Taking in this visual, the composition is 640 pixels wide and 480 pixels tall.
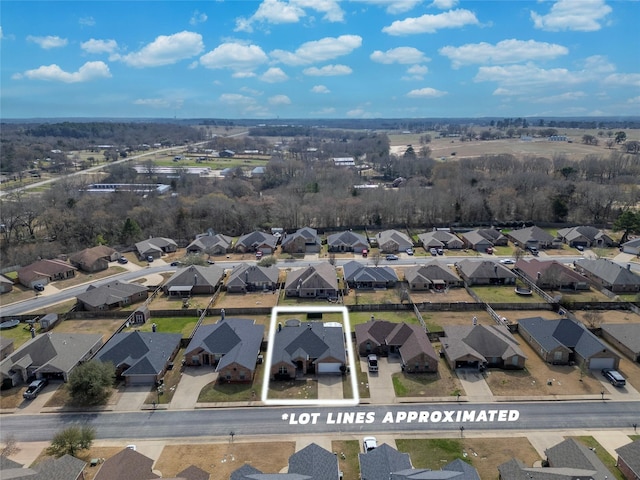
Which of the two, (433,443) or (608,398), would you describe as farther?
(608,398)

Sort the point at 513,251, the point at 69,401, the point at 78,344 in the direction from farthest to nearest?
the point at 513,251, the point at 78,344, the point at 69,401

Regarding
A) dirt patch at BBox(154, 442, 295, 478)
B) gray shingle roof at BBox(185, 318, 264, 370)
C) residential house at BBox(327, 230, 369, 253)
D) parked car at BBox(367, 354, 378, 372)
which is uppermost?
residential house at BBox(327, 230, 369, 253)

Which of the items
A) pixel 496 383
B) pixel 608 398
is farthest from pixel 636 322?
pixel 496 383

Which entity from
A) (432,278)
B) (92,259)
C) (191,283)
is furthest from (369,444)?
(92,259)

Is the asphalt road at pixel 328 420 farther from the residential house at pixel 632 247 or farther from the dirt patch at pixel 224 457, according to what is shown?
the residential house at pixel 632 247

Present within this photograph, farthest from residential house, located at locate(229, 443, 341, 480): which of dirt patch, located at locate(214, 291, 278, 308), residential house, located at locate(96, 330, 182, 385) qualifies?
dirt patch, located at locate(214, 291, 278, 308)

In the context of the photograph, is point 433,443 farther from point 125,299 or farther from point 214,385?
point 125,299

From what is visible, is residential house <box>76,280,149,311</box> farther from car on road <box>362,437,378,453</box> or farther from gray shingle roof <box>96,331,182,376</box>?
car on road <box>362,437,378,453</box>
